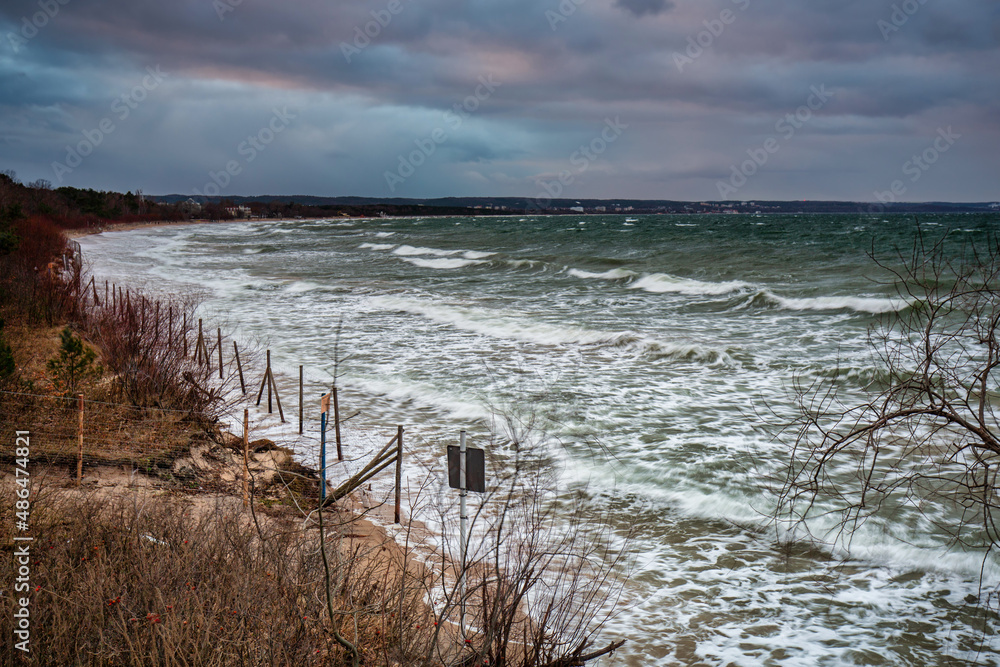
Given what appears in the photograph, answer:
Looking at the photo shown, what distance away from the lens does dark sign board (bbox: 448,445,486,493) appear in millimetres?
4797

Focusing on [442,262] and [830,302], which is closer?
[830,302]

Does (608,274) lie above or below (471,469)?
above

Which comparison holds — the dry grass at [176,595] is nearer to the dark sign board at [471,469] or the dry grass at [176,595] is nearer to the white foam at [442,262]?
the dark sign board at [471,469]

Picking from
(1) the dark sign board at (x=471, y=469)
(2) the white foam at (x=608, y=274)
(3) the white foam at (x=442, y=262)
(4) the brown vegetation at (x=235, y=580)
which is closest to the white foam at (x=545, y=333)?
(4) the brown vegetation at (x=235, y=580)

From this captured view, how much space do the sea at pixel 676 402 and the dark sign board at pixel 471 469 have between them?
1187 millimetres

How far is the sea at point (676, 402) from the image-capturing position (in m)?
6.31

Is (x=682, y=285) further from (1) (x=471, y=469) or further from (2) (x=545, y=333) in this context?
(1) (x=471, y=469)

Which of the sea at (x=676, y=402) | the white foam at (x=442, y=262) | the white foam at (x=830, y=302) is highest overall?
the white foam at (x=442, y=262)

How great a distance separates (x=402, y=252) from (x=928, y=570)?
52.9m

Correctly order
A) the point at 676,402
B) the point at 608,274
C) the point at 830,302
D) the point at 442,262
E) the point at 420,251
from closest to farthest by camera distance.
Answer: the point at 676,402, the point at 830,302, the point at 608,274, the point at 442,262, the point at 420,251

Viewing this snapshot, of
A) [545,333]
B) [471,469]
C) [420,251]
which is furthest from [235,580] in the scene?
[420,251]

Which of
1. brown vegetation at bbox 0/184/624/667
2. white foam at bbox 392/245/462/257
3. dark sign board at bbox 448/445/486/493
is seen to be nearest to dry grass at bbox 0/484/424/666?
brown vegetation at bbox 0/184/624/667

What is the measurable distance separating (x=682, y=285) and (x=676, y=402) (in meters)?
19.9

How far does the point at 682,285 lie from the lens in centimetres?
3247
